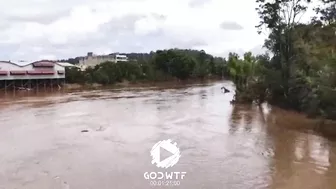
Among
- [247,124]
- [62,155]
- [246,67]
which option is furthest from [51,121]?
[246,67]

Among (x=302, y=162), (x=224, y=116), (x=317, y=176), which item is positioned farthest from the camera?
(x=224, y=116)

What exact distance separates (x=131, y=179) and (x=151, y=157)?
234cm

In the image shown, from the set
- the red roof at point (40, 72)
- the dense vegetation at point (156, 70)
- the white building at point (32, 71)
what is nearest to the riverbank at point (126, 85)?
the dense vegetation at point (156, 70)

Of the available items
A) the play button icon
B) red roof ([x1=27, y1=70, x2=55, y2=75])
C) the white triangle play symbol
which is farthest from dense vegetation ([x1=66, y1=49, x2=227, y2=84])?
the white triangle play symbol

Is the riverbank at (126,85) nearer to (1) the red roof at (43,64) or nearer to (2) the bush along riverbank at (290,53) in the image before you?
(1) the red roof at (43,64)

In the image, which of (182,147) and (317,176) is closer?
(317,176)

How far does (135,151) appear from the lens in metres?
13.3

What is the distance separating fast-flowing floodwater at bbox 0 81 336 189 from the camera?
1006 cm

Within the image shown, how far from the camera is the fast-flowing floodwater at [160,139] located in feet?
33.0

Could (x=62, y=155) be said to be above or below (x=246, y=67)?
below

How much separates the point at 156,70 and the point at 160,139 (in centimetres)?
5524

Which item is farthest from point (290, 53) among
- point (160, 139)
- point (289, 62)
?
point (160, 139)

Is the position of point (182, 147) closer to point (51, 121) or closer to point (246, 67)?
point (51, 121)

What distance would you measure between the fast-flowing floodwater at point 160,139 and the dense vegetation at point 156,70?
3602 centimetres
